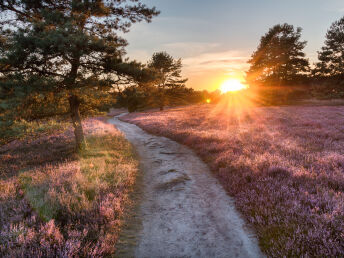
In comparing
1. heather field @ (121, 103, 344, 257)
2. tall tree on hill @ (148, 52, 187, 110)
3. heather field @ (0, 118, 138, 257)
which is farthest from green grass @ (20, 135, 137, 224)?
tall tree on hill @ (148, 52, 187, 110)

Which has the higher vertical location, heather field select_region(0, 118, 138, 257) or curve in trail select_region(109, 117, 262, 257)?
heather field select_region(0, 118, 138, 257)

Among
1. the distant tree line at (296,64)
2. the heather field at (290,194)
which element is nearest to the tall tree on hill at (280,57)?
the distant tree line at (296,64)

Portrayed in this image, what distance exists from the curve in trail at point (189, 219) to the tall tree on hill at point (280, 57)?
131 ft


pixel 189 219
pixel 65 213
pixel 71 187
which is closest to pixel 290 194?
pixel 189 219

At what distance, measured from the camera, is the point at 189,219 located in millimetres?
4387

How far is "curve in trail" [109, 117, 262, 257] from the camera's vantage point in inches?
135

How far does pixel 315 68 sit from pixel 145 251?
50.1 meters

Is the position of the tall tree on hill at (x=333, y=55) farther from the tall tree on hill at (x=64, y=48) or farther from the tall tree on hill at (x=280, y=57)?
the tall tree on hill at (x=64, y=48)

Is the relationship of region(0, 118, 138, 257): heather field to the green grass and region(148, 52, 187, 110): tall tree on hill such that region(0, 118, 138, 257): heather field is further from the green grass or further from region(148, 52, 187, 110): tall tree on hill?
region(148, 52, 187, 110): tall tree on hill

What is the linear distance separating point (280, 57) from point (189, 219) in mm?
43257

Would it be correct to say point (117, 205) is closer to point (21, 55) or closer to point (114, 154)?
point (114, 154)

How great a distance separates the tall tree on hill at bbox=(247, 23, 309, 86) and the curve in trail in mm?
39873

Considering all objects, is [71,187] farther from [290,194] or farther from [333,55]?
[333,55]

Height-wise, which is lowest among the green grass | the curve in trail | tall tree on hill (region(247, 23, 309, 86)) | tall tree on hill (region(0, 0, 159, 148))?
the curve in trail
